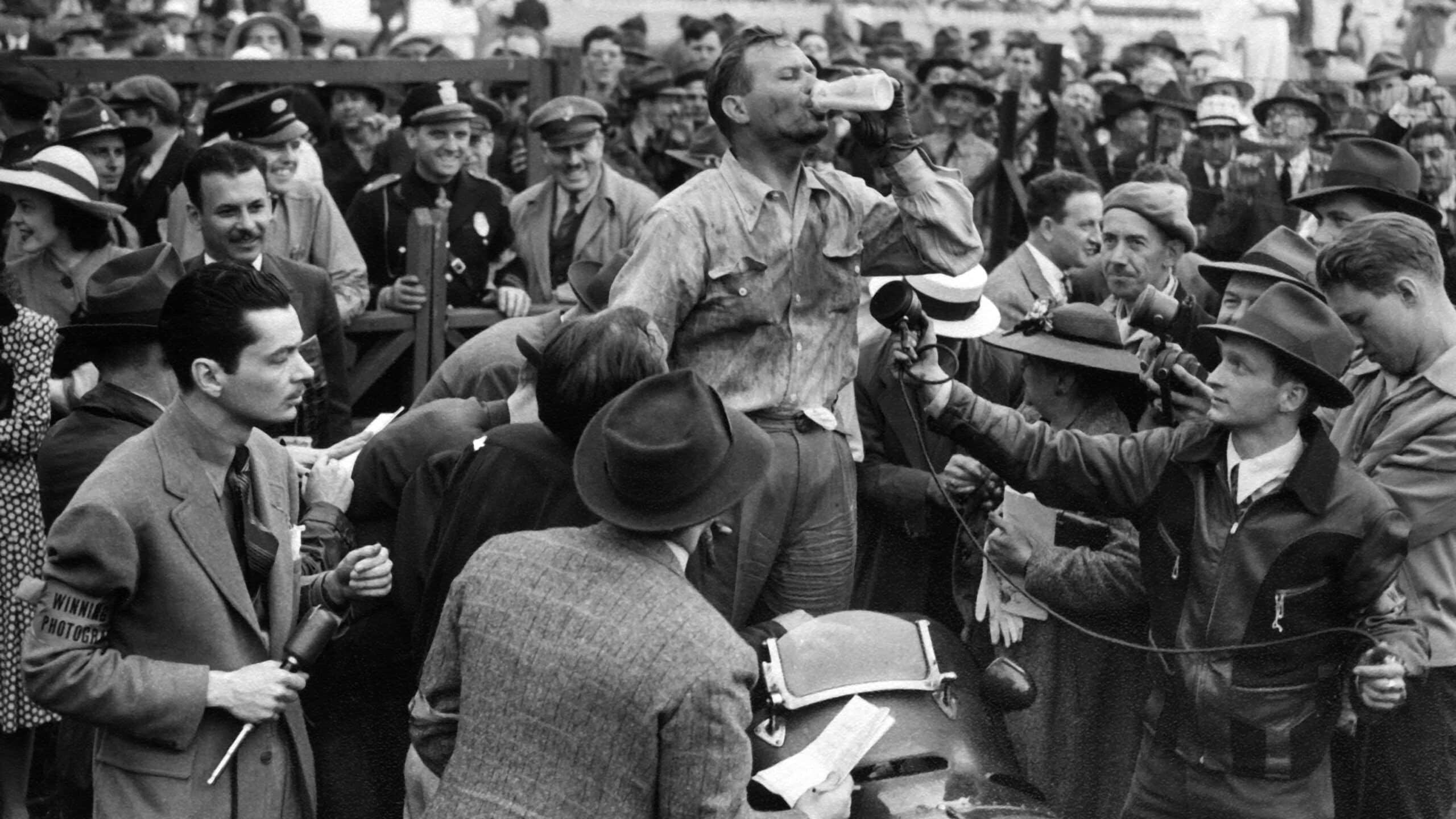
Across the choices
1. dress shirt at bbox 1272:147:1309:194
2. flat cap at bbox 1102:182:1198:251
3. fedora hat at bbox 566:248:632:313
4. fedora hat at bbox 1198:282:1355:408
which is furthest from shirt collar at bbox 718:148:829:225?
dress shirt at bbox 1272:147:1309:194

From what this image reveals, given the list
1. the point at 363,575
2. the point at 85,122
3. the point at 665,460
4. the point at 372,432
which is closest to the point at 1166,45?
the point at 85,122

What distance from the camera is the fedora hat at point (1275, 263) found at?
5.17 meters

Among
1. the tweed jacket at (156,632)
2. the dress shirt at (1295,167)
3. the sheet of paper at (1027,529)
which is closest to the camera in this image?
the tweed jacket at (156,632)

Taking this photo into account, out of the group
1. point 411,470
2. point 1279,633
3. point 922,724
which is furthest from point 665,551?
point 1279,633

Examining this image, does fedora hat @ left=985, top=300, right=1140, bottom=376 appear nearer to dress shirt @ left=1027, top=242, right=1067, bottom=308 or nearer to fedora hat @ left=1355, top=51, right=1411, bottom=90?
dress shirt @ left=1027, top=242, right=1067, bottom=308

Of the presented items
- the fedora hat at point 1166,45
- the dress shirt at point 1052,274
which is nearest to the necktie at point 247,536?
the dress shirt at point 1052,274

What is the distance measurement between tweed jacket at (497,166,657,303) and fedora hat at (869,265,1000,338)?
112 inches

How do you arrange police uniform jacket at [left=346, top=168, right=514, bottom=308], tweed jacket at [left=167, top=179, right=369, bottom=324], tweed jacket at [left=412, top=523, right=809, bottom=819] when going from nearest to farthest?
tweed jacket at [left=412, top=523, right=809, bottom=819] < tweed jacket at [left=167, top=179, right=369, bottom=324] < police uniform jacket at [left=346, top=168, right=514, bottom=308]

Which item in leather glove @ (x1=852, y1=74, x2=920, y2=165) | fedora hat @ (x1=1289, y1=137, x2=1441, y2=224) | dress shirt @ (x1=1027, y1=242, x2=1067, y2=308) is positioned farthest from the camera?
dress shirt @ (x1=1027, y1=242, x2=1067, y2=308)

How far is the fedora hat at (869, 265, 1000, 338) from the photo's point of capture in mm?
5836

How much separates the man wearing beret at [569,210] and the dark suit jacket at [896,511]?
110 inches

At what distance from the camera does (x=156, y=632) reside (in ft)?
12.4

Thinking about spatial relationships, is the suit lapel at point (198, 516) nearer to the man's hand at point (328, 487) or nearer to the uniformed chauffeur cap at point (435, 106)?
the man's hand at point (328, 487)

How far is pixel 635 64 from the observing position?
13.7 metres
